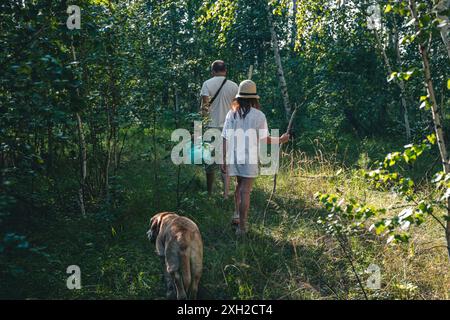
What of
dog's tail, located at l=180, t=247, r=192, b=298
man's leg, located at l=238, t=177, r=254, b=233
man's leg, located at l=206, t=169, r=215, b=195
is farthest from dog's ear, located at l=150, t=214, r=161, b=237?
man's leg, located at l=206, t=169, r=215, b=195

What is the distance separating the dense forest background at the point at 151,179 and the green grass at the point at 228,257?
2cm

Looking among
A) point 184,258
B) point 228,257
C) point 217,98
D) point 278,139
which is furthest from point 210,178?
point 184,258

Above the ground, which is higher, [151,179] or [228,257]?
[151,179]

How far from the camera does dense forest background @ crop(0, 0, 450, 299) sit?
4.13 metres

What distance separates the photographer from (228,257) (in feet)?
17.3

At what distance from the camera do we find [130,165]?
29.2 feet

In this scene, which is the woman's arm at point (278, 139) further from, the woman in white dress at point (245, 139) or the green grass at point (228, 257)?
the green grass at point (228, 257)

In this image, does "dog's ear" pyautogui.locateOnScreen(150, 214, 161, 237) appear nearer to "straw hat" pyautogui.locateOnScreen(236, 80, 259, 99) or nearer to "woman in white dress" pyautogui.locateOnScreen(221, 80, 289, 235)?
"woman in white dress" pyautogui.locateOnScreen(221, 80, 289, 235)

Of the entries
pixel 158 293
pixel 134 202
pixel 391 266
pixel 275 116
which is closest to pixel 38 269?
pixel 158 293

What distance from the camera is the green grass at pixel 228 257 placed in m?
4.66

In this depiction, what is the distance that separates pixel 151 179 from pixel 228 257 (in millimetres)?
3185

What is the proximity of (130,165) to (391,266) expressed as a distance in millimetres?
5412

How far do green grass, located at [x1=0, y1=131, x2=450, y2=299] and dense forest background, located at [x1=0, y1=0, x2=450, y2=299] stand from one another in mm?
20

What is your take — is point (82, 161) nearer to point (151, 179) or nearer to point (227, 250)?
point (151, 179)
